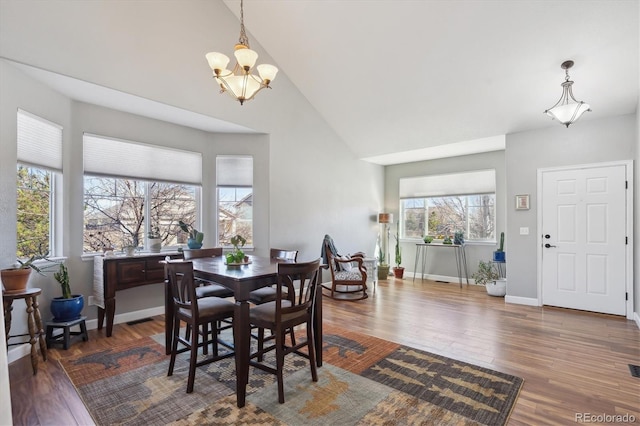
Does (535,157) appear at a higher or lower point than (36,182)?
higher

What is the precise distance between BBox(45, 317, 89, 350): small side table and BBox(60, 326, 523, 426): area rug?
32cm

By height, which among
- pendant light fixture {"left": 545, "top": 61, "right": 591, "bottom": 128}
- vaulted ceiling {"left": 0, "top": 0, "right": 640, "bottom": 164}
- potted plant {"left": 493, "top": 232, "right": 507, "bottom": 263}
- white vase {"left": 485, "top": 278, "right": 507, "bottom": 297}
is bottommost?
white vase {"left": 485, "top": 278, "right": 507, "bottom": 297}

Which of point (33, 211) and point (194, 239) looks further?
point (194, 239)

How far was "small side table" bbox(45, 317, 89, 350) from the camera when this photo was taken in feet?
10.9

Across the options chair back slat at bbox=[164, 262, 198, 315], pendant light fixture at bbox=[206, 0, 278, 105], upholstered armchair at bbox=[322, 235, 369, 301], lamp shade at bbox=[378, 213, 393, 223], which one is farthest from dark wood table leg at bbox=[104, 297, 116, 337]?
lamp shade at bbox=[378, 213, 393, 223]

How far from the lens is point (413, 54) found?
14.0 feet

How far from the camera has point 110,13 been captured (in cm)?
340

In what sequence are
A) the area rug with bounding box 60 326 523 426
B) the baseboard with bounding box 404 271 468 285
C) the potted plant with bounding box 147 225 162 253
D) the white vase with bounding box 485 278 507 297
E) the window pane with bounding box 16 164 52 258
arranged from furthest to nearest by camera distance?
the baseboard with bounding box 404 271 468 285
the white vase with bounding box 485 278 507 297
the potted plant with bounding box 147 225 162 253
the window pane with bounding box 16 164 52 258
the area rug with bounding box 60 326 523 426

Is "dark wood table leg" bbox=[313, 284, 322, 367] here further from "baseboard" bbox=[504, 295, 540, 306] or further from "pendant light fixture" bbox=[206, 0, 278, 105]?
"baseboard" bbox=[504, 295, 540, 306]

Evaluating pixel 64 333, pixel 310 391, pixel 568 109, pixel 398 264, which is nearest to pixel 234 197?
pixel 64 333

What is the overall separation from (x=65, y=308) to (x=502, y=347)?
4.49m

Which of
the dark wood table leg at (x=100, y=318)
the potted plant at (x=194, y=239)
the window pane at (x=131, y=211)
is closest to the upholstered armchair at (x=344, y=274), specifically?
the potted plant at (x=194, y=239)

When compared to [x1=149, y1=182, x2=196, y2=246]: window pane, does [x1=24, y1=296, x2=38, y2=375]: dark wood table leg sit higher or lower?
lower

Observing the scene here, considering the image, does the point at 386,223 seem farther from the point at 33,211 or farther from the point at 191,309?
the point at 33,211
